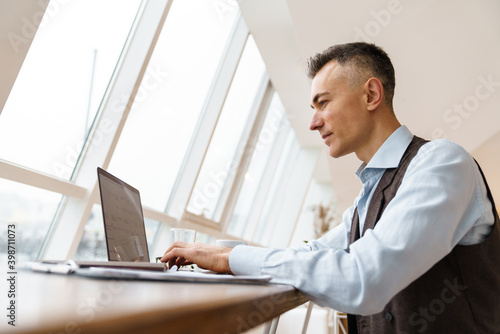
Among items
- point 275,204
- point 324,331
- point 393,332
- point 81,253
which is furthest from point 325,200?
point 393,332

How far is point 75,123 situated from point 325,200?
8152mm

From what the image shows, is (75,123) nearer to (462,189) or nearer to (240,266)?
(240,266)

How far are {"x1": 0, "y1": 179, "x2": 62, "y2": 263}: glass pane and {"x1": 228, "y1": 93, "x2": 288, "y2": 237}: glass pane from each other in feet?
12.4

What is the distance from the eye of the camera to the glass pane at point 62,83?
2.03 m

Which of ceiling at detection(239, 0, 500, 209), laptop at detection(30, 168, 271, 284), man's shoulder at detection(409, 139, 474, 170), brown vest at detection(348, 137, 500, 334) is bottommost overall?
laptop at detection(30, 168, 271, 284)

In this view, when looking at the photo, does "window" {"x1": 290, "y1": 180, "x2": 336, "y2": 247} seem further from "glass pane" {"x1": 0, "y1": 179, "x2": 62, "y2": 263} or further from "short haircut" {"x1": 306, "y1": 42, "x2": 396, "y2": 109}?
"short haircut" {"x1": 306, "y1": 42, "x2": 396, "y2": 109}

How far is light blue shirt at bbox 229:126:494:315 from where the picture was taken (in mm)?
760

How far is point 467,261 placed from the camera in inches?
40.1

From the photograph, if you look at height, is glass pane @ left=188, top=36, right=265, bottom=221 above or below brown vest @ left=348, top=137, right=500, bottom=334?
above

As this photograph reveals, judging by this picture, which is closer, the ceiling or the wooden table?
the wooden table

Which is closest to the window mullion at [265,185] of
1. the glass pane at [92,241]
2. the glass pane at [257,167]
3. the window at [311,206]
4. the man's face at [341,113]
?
the glass pane at [257,167]

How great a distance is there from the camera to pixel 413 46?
3.97 metres

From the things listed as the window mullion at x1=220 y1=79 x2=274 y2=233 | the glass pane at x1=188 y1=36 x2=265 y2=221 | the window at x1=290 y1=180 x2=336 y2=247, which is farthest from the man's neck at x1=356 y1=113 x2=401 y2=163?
the window at x1=290 y1=180 x2=336 y2=247

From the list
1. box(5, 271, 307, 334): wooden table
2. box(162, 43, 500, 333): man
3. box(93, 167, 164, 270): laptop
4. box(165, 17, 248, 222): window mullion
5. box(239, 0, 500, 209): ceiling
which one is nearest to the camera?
box(5, 271, 307, 334): wooden table
